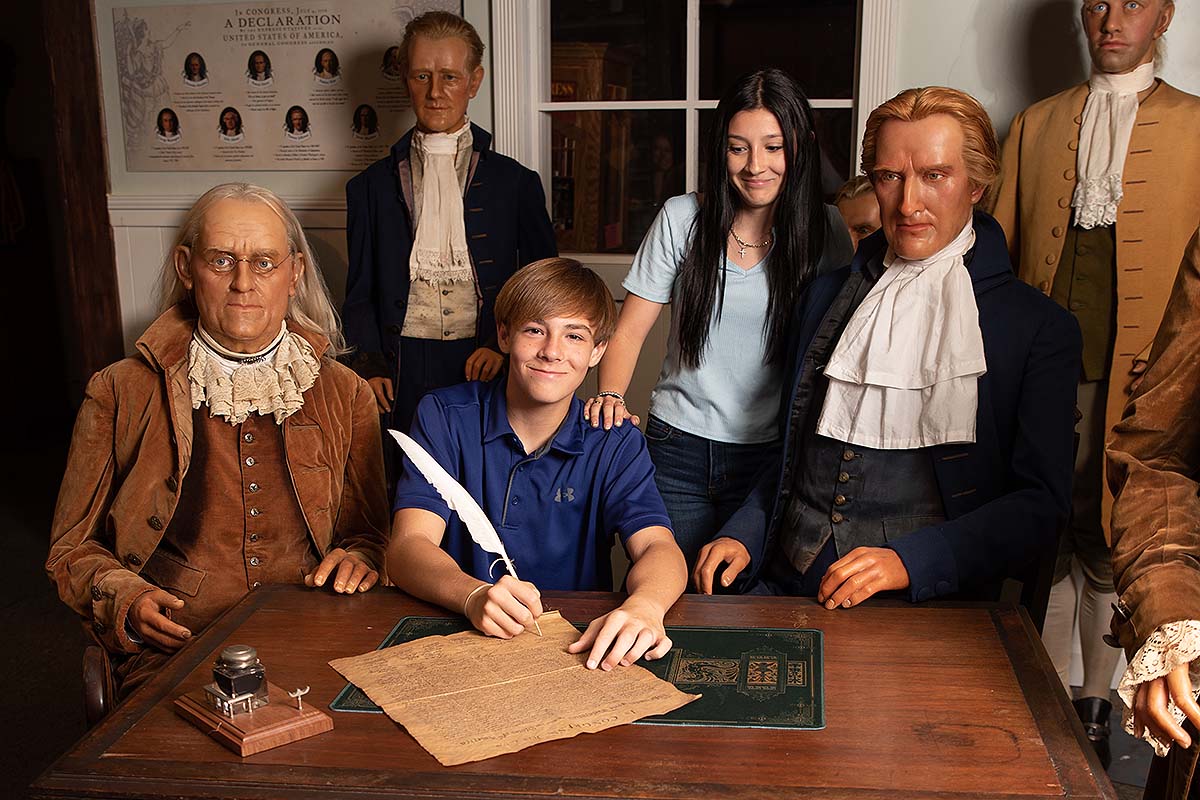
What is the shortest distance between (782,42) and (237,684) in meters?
2.99

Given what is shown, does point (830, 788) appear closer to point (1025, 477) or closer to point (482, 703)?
point (482, 703)

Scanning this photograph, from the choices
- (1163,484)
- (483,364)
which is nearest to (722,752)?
(1163,484)

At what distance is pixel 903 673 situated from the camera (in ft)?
5.34

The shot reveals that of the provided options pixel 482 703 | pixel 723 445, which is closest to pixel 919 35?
pixel 723 445

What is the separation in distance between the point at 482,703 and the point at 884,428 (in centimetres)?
95

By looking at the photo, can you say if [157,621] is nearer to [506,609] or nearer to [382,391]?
[506,609]

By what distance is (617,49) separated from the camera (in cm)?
393

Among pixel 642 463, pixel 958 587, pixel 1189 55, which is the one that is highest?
pixel 1189 55

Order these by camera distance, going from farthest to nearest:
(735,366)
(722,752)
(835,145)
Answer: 1. (835,145)
2. (735,366)
3. (722,752)

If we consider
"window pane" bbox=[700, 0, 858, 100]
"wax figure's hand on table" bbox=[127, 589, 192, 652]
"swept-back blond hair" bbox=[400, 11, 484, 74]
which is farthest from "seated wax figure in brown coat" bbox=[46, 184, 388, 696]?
"window pane" bbox=[700, 0, 858, 100]

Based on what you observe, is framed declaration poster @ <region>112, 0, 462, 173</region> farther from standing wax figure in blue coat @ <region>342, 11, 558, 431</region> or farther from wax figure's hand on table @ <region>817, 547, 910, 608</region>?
wax figure's hand on table @ <region>817, 547, 910, 608</region>

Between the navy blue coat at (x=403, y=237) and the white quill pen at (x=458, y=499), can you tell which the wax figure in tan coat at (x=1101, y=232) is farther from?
the white quill pen at (x=458, y=499)

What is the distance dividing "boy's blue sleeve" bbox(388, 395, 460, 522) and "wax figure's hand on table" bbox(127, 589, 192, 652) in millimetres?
419

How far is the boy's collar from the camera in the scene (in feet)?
7.06
